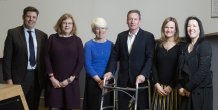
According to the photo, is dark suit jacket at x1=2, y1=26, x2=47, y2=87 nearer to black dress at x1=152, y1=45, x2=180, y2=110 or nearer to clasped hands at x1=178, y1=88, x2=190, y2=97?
black dress at x1=152, y1=45, x2=180, y2=110

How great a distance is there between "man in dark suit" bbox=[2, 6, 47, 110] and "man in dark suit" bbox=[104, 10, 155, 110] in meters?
0.77

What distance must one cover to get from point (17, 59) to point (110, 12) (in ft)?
5.80

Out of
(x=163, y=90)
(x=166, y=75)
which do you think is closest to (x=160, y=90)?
(x=163, y=90)

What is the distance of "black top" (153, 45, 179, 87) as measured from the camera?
3258 mm

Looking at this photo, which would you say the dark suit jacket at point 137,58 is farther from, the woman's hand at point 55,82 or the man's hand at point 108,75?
the woman's hand at point 55,82

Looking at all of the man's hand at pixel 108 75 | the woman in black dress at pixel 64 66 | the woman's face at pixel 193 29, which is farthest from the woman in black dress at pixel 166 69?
the woman in black dress at pixel 64 66

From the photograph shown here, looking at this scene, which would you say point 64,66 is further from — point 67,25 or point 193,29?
point 193,29

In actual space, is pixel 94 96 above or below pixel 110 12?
below

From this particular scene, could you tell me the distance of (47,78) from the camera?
3709 mm

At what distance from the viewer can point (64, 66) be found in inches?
142

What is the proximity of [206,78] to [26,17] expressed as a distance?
75.9 inches

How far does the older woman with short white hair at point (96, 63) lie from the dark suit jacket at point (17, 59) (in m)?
0.50

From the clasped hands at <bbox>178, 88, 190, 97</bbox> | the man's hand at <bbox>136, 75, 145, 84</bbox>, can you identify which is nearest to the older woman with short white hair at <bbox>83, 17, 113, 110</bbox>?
the man's hand at <bbox>136, 75, 145, 84</bbox>

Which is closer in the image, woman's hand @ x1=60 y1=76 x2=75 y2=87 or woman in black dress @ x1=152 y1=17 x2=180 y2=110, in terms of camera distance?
woman in black dress @ x1=152 y1=17 x2=180 y2=110
